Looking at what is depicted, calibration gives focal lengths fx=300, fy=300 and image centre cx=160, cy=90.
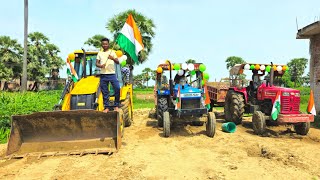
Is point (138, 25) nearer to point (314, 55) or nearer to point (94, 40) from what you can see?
point (94, 40)

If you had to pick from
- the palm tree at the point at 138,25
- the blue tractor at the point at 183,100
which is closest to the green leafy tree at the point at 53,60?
the palm tree at the point at 138,25

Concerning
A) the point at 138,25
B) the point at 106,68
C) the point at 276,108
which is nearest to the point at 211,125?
the point at 276,108

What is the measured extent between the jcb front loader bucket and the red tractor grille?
4.84 m

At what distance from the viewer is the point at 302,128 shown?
8359 millimetres

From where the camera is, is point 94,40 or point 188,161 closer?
point 188,161

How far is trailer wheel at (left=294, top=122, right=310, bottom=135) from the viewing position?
8258 mm

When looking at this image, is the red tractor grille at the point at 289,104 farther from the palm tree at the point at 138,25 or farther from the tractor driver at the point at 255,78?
the palm tree at the point at 138,25

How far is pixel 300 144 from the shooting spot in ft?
23.6

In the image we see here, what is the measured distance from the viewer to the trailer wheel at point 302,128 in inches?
325

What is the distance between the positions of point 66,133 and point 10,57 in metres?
26.2

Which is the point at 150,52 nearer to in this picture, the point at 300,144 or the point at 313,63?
the point at 313,63

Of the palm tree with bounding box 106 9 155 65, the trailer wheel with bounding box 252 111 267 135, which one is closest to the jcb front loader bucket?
the trailer wheel with bounding box 252 111 267 135

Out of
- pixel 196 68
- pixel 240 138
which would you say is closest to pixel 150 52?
pixel 196 68

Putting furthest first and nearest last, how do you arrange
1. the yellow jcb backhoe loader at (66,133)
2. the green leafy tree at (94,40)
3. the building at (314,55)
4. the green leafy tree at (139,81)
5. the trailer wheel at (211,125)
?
the green leafy tree at (139,81)
the green leafy tree at (94,40)
the building at (314,55)
the trailer wheel at (211,125)
the yellow jcb backhoe loader at (66,133)
